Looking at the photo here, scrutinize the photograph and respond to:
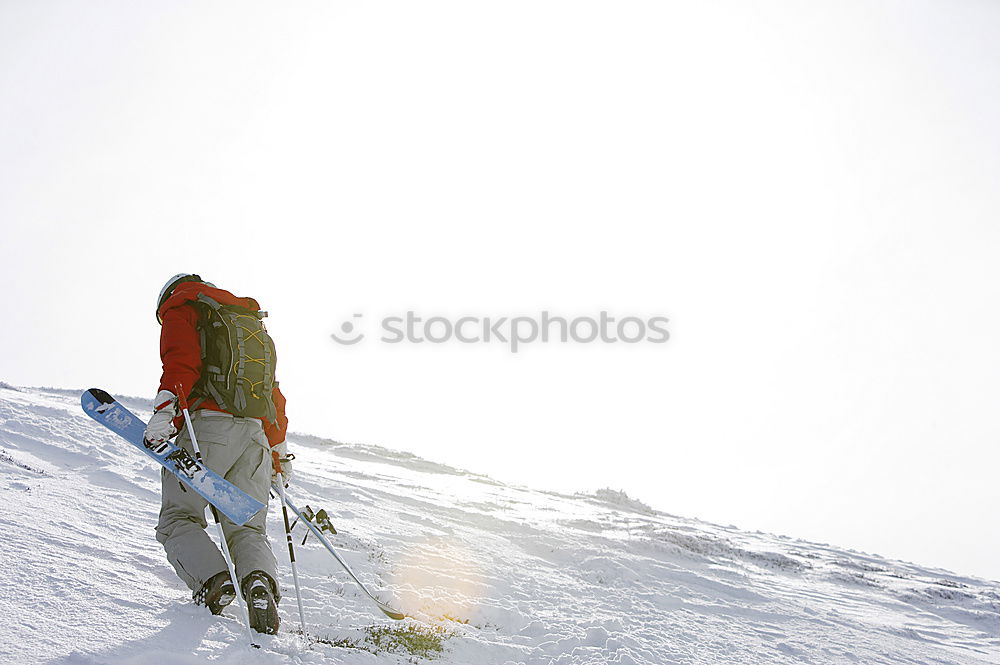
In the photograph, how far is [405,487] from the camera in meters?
18.1

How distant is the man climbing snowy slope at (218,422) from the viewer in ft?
15.4

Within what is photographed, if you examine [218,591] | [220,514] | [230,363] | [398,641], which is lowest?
[398,641]

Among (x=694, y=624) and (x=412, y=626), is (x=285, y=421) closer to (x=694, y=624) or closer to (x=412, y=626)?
(x=412, y=626)

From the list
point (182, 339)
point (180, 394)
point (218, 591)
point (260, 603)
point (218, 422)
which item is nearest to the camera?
point (260, 603)

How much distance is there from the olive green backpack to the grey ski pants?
130 millimetres

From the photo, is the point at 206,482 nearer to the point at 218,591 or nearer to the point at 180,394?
the point at 180,394

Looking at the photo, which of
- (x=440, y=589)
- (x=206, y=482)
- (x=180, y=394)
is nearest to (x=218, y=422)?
(x=180, y=394)

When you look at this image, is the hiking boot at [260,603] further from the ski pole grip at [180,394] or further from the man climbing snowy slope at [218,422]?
the ski pole grip at [180,394]

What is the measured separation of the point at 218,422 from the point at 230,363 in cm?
48

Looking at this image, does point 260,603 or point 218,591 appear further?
point 218,591

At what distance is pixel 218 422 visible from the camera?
16.8ft

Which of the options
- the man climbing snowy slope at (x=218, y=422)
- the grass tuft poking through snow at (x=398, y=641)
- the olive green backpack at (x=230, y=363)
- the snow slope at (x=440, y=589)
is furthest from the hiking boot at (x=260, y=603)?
the olive green backpack at (x=230, y=363)

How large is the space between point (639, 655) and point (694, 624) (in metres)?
2.63

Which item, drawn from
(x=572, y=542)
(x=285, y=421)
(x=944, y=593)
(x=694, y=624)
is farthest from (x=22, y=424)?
(x=944, y=593)
